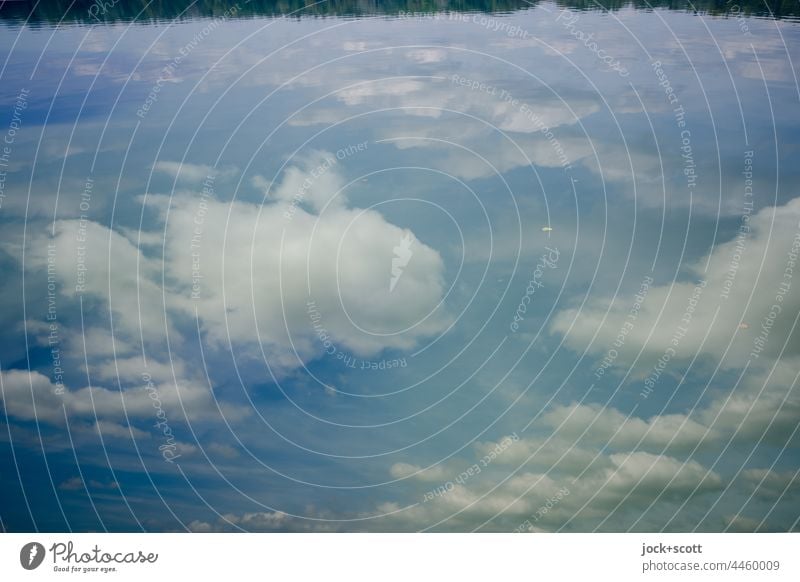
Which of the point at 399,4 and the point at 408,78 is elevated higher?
the point at 399,4

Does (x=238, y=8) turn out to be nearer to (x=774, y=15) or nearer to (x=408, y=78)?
(x=408, y=78)

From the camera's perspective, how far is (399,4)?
22.4 m
